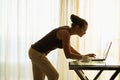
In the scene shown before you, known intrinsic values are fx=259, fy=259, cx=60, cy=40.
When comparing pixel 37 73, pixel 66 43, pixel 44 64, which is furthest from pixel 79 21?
pixel 37 73

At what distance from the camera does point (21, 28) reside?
4.18 m

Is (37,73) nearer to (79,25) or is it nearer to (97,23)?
(79,25)

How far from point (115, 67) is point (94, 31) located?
5.60 feet

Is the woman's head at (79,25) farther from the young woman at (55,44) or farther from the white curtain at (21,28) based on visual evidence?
the white curtain at (21,28)

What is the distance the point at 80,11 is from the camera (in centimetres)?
416

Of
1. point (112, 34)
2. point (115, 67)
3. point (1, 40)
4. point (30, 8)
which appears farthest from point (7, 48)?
point (115, 67)

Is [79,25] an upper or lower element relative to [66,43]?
upper

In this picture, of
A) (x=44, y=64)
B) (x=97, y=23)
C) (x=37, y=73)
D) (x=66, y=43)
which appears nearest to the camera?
(x=66, y=43)

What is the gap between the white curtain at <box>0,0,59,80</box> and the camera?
414cm

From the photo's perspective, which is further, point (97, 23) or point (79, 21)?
point (97, 23)

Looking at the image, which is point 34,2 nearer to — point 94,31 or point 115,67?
point 94,31

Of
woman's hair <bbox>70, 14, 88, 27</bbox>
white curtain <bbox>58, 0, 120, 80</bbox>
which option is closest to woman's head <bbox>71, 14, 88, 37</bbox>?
woman's hair <bbox>70, 14, 88, 27</bbox>

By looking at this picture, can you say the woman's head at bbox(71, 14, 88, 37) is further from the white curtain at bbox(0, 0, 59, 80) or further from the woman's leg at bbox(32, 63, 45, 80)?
the white curtain at bbox(0, 0, 59, 80)

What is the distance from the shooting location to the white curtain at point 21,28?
4.14m
